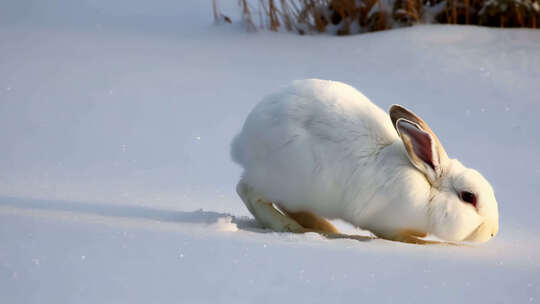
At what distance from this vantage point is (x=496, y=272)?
300 cm

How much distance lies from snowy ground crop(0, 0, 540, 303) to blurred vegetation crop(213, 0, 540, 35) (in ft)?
0.79

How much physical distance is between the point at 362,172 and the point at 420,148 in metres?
0.30

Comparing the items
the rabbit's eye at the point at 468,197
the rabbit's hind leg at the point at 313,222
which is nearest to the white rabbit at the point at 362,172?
the rabbit's eye at the point at 468,197

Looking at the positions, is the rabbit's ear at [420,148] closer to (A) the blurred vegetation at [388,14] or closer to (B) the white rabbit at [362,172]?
(B) the white rabbit at [362,172]

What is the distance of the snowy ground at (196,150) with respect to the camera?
275 cm

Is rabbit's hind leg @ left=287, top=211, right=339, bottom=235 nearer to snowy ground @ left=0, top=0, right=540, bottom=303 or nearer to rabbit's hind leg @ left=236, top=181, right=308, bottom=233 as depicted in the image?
rabbit's hind leg @ left=236, top=181, right=308, bottom=233

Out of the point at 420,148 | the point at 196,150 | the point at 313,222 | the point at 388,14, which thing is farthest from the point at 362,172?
the point at 388,14

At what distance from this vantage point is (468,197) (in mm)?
3492

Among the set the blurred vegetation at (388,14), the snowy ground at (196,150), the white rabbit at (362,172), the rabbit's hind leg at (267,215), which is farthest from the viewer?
the blurred vegetation at (388,14)

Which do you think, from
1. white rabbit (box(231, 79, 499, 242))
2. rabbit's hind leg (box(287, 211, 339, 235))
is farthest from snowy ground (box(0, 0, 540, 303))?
rabbit's hind leg (box(287, 211, 339, 235))

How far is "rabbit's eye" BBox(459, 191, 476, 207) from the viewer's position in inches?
137

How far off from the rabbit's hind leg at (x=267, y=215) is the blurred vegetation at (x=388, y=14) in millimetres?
4674

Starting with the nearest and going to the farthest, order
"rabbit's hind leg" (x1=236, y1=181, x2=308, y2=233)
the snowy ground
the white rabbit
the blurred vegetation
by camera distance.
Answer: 1. the snowy ground
2. the white rabbit
3. "rabbit's hind leg" (x1=236, y1=181, x2=308, y2=233)
4. the blurred vegetation

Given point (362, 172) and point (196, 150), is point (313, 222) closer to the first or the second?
point (362, 172)
